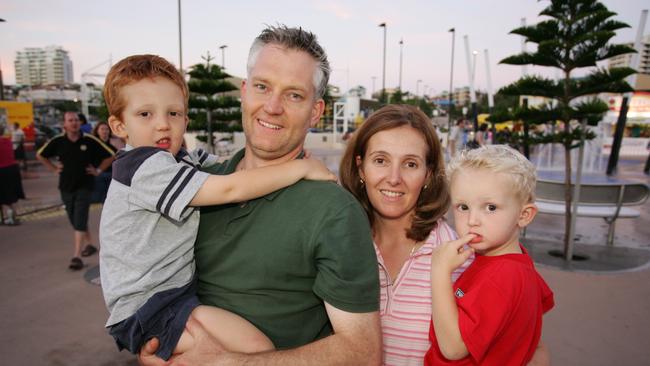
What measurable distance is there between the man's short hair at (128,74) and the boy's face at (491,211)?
4.62ft

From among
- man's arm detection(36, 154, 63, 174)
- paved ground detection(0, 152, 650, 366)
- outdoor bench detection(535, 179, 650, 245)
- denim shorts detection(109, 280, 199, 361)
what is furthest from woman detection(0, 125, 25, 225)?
outdoor bench detection(535, 179, 650, 245)

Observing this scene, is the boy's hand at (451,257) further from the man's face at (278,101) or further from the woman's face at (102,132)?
the woman's face at (102,132)

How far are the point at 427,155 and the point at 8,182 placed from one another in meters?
8.68

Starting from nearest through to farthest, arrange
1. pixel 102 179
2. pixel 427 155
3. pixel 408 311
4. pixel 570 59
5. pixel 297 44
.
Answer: pixel 297 44 < pixel 408 311 < pixel 427 155 < pixel 570 59 < pixel 102 179

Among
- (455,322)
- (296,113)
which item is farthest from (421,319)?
(296,113)

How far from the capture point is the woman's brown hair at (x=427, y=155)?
2.10 m

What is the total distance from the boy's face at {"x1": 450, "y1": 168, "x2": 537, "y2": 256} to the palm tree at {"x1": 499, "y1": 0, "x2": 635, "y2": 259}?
5.46 metres

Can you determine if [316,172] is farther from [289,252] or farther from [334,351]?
[334,351]

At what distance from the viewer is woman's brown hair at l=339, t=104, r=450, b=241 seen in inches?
82.8

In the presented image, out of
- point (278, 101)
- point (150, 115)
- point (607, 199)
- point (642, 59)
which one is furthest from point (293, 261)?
point (642, 59)

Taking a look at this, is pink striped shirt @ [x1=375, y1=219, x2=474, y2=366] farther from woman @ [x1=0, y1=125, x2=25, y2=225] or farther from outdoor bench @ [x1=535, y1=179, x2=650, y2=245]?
woman @ [x1=0, y1=125, x2=25, y2=225]

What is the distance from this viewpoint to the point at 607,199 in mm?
7105

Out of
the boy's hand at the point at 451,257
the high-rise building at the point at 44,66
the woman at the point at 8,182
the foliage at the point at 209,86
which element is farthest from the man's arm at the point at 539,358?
the high-rise building at the point at 44,66

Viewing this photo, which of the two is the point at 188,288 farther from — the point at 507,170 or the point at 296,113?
the point at 507,170
